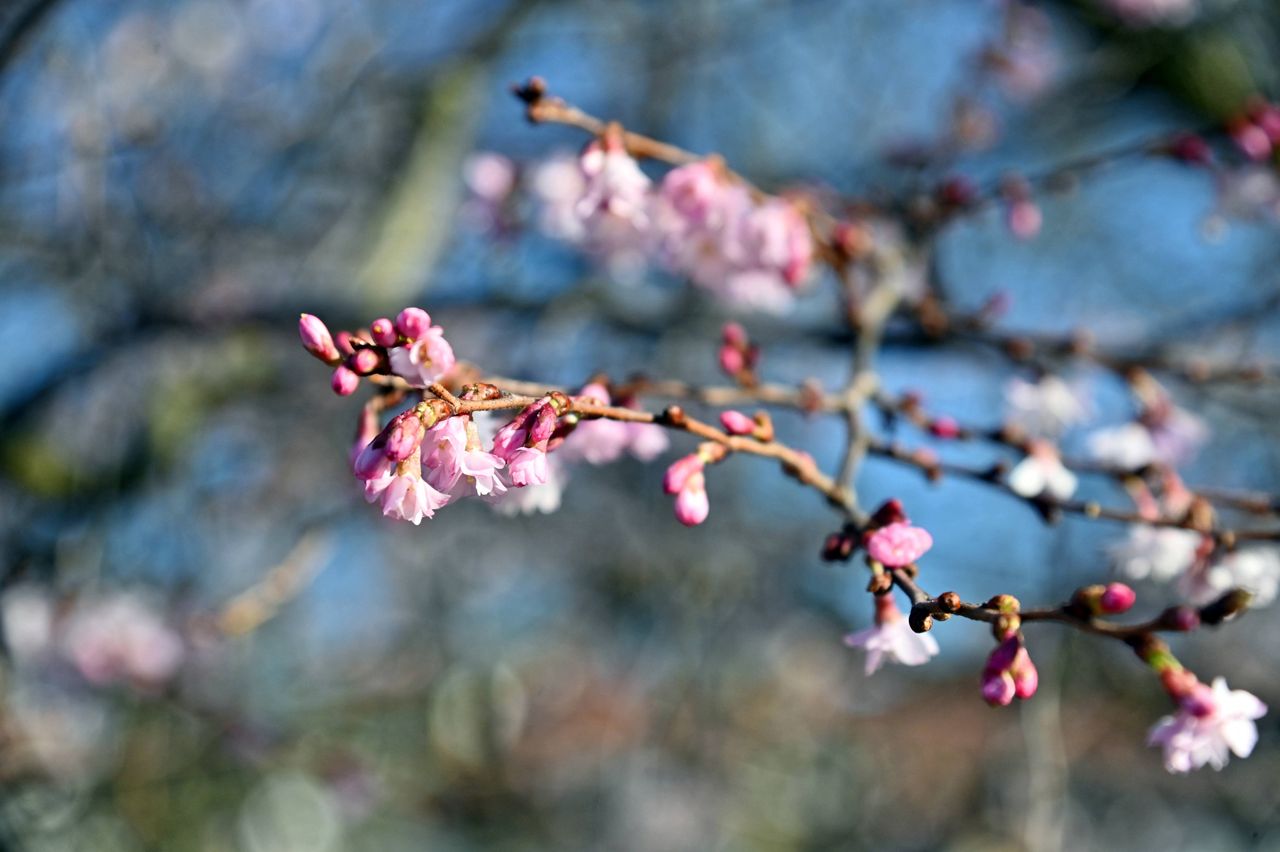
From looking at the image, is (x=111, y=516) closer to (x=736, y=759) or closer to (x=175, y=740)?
(x=175, y=740)

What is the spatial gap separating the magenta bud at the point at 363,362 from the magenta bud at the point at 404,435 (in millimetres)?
67

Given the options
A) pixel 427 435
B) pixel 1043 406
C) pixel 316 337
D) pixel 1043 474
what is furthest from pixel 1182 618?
pixel 1043 406

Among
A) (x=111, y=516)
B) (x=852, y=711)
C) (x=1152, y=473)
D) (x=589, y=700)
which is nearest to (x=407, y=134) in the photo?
(x=111, y=516)

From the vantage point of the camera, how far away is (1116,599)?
950 millimetres

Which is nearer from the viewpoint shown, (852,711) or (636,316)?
(636,316)

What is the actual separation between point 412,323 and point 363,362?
60 mm

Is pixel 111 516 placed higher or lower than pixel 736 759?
higher

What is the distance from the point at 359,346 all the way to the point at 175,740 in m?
3.93

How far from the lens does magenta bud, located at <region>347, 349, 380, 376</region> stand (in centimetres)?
94

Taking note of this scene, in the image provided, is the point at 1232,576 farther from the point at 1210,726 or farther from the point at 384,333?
the point at 384,333

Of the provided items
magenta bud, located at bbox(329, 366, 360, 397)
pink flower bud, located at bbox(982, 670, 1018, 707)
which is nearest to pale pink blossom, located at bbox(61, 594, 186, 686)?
magenta bud, located at bbox(329, 366, 360, 397)

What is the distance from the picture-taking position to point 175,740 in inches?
166

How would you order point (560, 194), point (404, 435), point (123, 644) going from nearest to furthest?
point (404, 435) < point (560, 194) < point (123, 644)

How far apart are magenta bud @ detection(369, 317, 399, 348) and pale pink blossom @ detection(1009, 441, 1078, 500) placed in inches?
40.0
